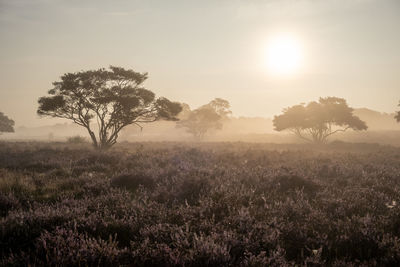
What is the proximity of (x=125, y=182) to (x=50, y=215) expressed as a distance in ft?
10.6

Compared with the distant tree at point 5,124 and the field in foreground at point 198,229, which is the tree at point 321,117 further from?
the distant tree at point 5,124

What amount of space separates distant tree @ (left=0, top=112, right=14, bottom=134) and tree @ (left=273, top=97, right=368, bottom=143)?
62524mm

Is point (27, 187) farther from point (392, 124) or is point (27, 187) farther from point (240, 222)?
point (392, 124)

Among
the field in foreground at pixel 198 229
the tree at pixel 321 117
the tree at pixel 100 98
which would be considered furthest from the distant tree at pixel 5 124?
the field in foreground at pixel 198 229

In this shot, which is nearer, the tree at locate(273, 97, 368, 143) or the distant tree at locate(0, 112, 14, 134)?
the tree at locate(273, 97, 368, 143)

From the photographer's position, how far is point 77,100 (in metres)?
20.4

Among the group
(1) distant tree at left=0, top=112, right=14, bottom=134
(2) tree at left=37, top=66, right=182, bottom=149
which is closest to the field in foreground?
(2) tree at left=37, top=66, right=182, bottom=149

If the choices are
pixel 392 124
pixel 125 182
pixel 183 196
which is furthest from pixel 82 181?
pixel 392 124

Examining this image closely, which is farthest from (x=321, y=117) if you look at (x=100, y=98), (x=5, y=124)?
(x=5, y=124)

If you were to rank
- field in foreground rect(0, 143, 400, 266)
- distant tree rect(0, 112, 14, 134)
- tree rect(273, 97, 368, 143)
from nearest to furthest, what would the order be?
field in foreground rect(0, 143, 400, 266) → tree rect(273, 97, 368, 143) → distant tree rect(0, 112, 14, 134)

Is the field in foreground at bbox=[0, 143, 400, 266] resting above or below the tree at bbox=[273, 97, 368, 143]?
below

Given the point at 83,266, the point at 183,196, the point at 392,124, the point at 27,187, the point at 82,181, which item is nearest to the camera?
the point at 83,266

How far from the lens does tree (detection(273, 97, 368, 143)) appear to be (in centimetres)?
3162

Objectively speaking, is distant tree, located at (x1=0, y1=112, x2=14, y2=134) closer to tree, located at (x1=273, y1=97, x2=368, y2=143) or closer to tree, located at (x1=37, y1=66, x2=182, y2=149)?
tree, located at (x1=37, y1=66, x2=182, y2=149)
